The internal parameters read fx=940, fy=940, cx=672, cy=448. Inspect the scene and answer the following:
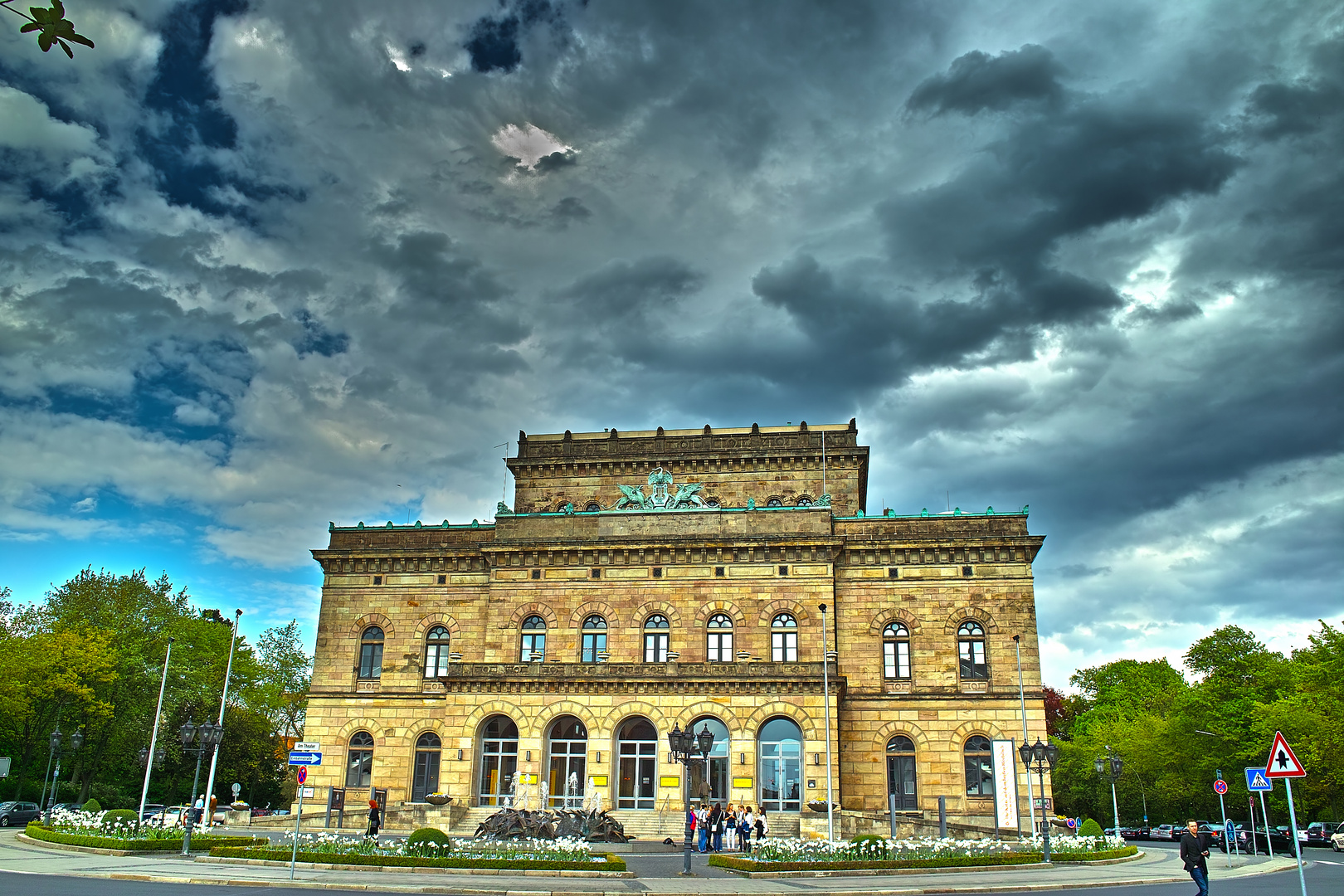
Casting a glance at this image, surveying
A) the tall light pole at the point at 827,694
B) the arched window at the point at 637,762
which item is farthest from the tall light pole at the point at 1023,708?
the arched window at the point at 637,762

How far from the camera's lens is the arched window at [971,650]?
1729 inches

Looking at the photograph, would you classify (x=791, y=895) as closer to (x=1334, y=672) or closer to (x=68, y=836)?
(x=68, y=836)

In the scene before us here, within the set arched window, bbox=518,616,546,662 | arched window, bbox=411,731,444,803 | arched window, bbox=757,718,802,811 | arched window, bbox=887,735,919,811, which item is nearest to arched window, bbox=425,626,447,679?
arched window, bbox=411,731,444,803

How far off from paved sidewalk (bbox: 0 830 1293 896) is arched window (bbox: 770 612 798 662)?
627 inches

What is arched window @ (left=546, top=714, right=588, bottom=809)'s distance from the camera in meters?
42.0

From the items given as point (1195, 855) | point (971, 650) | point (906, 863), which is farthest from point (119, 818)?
point (971, 650)

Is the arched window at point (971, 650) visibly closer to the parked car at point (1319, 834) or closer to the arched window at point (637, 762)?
the arched window at point (637, 762)

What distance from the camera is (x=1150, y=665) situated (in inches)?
3238

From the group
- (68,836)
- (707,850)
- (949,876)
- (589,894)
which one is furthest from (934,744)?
(68,836)

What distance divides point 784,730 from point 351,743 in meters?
21.8

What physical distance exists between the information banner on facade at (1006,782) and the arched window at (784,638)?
976 cm

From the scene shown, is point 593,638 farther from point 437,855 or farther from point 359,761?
point 437,855

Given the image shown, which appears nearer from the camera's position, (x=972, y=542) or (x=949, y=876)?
(x=949, y=876)

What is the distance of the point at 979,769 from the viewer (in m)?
42.3
